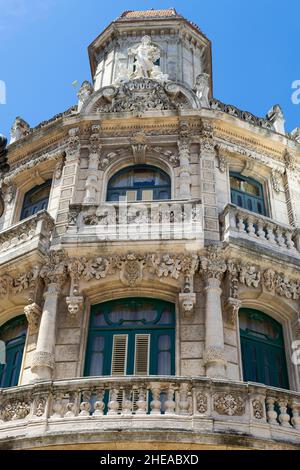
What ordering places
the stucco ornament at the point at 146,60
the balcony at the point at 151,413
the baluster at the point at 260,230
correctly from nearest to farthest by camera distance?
the balcony at the point at 151,413
the baluster at the point at 260,230
the stucco ornament at the point at 146,60

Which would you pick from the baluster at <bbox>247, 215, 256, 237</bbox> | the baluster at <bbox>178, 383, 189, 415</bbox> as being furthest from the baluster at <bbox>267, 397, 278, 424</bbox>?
the baluster at <bbox>247, 215, 256, 237</bbox>

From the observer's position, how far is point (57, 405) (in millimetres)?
11586

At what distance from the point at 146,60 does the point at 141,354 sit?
34.2 feet

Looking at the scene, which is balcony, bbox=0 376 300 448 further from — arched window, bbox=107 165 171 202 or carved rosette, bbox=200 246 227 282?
arched window, bbox=107 165 171 202

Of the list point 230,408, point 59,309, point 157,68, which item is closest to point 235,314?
point 230,408

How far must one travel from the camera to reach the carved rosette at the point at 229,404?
37.5 feet

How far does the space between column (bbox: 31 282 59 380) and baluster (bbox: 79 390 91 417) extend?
135cm

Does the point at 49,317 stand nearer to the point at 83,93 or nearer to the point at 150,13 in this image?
the point at 83,93

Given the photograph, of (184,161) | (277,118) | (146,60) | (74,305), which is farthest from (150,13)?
(74,305)

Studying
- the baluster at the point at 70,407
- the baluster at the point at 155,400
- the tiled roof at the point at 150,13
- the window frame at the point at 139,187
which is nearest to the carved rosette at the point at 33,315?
the baluster at the point at 70,407

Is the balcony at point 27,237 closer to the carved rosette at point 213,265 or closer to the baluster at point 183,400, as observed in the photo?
the carved rosette at point 213,265

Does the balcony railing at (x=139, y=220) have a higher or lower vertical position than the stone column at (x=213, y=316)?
higher

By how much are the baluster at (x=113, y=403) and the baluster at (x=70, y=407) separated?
0.65 m
